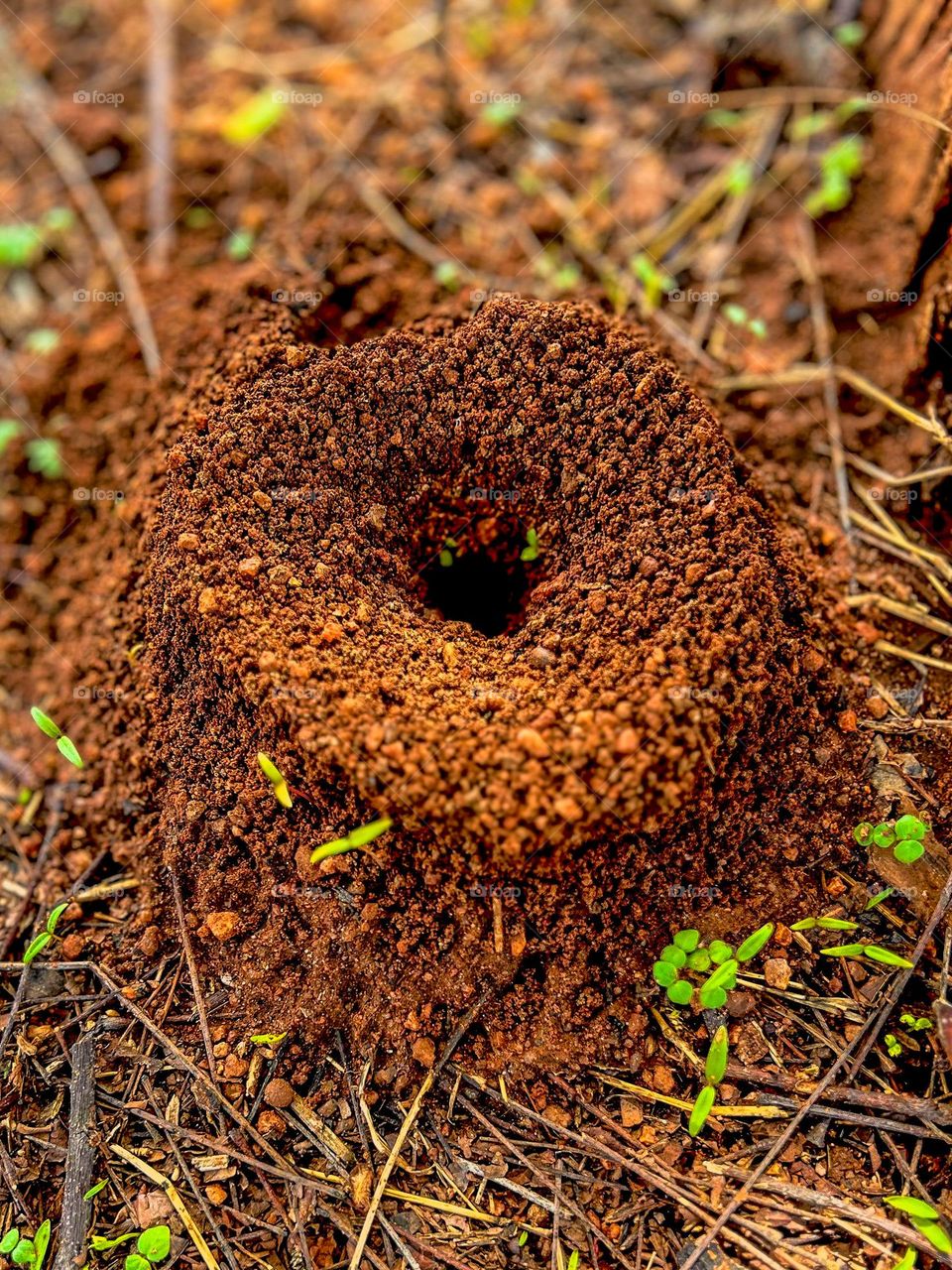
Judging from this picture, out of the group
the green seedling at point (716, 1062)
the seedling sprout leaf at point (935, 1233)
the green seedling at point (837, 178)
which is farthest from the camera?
the green seedling at point (837, 178)

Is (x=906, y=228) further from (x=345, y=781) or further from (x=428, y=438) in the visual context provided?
(x=345, y=781)

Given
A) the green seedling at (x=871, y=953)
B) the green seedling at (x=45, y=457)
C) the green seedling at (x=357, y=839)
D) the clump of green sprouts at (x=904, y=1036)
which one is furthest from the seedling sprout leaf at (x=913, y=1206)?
the green seedling at (x=45, y=457)

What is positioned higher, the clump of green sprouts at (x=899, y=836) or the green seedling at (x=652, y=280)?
the green seedling at (x=652, y=280)

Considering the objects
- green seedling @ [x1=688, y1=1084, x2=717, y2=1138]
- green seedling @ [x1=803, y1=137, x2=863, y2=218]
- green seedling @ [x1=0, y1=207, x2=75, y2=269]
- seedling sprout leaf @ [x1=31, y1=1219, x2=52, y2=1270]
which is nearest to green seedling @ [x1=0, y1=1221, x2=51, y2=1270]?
seedling sprout leaf @ [x1=31, y1=1219, x2=52, y2=1270]

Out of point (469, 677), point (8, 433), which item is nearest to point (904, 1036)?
point (469, 677)

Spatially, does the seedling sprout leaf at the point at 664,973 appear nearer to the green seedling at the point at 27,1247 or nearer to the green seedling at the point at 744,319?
the green seedling at the point at 27,1247

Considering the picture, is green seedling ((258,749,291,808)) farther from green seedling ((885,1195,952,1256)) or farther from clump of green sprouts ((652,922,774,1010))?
green seedling ((885,1195,952,1256))

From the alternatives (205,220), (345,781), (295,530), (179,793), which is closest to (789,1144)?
(345,781)
